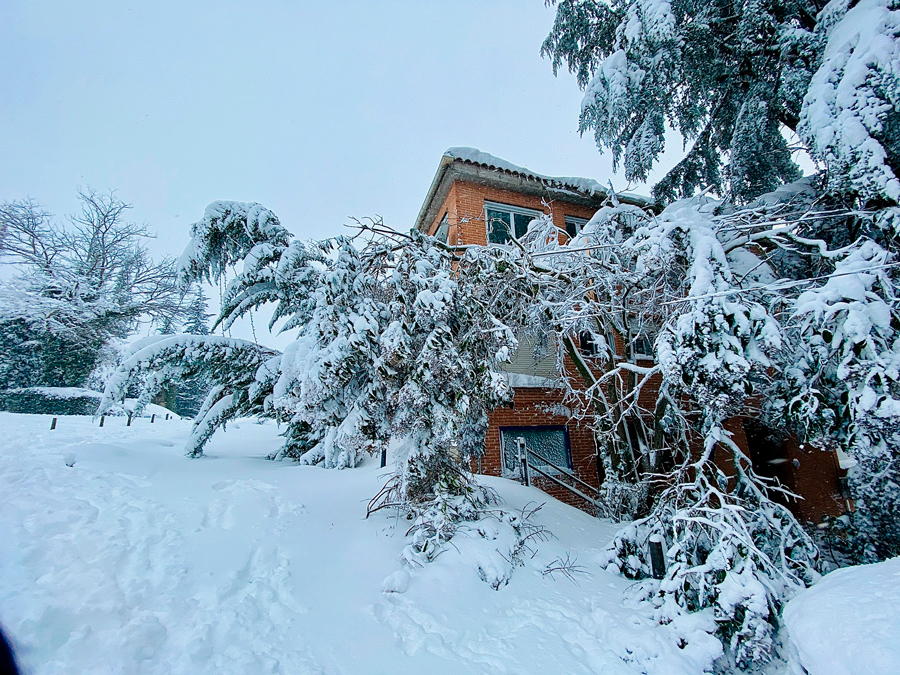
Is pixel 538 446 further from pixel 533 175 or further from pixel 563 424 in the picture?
pixel 533 175

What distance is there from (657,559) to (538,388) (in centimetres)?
487

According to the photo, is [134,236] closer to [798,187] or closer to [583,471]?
[583,471]

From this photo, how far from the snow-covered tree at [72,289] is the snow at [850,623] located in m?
20.1

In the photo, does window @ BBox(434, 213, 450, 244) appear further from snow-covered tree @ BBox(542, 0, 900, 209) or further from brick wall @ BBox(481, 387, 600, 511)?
brick wall @ BBox(481, 387, 600, 511)

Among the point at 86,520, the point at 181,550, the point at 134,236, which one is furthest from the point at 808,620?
the point at 134,236

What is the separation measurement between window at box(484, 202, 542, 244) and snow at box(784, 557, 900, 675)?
29.0 feet

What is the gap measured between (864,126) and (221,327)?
10579mm

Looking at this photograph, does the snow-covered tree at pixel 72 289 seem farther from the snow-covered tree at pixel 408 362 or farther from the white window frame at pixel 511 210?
the white window frame at pixel 511 210

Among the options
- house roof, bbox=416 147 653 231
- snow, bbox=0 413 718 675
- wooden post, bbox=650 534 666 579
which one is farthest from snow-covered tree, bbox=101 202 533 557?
house roof, bbox=416 147 653 231

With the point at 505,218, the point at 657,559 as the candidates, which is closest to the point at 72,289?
the point at 505,218

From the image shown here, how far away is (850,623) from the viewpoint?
2725 millimetres

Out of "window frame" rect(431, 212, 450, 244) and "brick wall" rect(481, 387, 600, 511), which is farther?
"window frame" rect(431, 212, 450, 244)

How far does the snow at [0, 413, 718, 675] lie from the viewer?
8.98 ft

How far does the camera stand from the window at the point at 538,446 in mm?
8977
